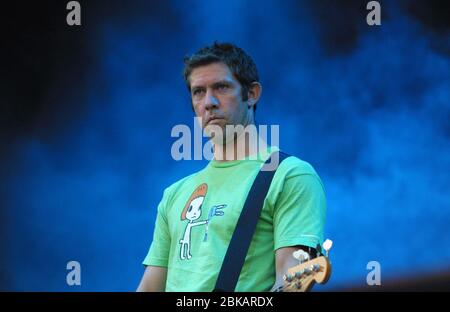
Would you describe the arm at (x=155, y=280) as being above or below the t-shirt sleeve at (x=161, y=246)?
below

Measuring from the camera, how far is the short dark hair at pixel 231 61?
2.73m

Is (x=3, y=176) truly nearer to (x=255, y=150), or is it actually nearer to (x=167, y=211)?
(x=167, y=211)

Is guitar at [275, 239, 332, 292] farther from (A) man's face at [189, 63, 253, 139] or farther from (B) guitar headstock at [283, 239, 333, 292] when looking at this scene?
(A) man's face at [189, 63, 253, 139]

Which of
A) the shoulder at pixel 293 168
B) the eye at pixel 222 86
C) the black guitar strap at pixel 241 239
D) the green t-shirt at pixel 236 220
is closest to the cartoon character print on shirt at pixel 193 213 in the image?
the green t-shirt at pixel 236 220

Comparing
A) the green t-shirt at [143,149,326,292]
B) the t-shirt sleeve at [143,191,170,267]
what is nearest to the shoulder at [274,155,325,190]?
the green t-shirt at [143,149,326,292]

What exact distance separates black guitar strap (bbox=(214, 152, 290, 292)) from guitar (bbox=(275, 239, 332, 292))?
→ 137 mm

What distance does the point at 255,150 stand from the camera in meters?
2.65

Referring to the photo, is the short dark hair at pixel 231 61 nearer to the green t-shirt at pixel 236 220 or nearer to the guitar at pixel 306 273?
the green t-shirt at pixel 236 220

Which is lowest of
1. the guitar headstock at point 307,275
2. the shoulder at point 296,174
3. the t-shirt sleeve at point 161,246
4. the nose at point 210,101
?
the guitar headstock at point 307,275

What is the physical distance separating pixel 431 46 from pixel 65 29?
1.72 meters

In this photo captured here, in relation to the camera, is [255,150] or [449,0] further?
[449,0]

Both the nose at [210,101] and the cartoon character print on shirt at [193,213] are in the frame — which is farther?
the nose at [210,101]
